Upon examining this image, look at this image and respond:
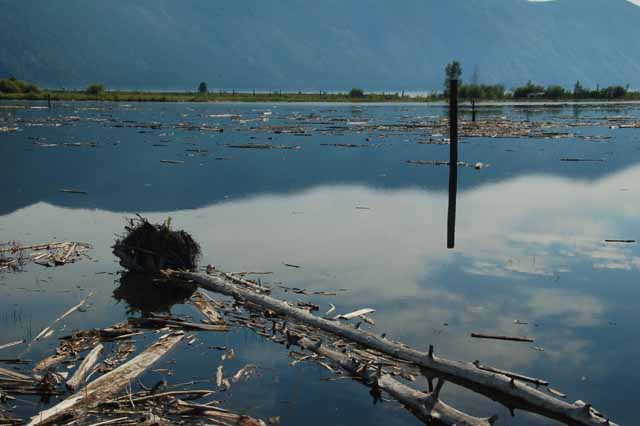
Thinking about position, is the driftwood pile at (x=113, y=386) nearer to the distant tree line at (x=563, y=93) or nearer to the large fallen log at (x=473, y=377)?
the large fallen log at (x=473, y=377)

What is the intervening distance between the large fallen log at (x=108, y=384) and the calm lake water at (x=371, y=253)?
227 millimetres

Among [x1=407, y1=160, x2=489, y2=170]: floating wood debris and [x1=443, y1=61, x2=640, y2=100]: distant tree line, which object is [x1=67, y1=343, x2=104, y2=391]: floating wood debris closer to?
[x1=407, y1=160, x2=489, y2=170]: floating wood debris

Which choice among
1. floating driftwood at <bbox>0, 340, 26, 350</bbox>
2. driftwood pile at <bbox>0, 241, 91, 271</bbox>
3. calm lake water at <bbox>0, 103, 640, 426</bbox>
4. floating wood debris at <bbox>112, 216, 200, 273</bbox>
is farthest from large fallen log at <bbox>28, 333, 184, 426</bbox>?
driftwood pile at <bbox>0, 241, 91, 271</bbox>

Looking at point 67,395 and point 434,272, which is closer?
point 67,395

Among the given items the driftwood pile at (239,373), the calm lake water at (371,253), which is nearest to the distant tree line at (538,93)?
the calm lake water at (371,253)

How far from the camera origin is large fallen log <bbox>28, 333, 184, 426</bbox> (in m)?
8.68

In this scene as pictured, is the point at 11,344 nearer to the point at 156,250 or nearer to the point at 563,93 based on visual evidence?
the point at 156,250

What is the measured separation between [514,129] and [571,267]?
45453 mm

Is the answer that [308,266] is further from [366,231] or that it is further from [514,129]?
[514,129]

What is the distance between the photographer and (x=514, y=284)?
15.8 meters

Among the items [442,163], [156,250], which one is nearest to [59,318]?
[156,250]

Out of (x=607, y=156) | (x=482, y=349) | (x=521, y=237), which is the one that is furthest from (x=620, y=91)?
(x=482, y=349)

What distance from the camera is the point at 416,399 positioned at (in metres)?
9.55

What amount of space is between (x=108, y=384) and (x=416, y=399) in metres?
4.20
